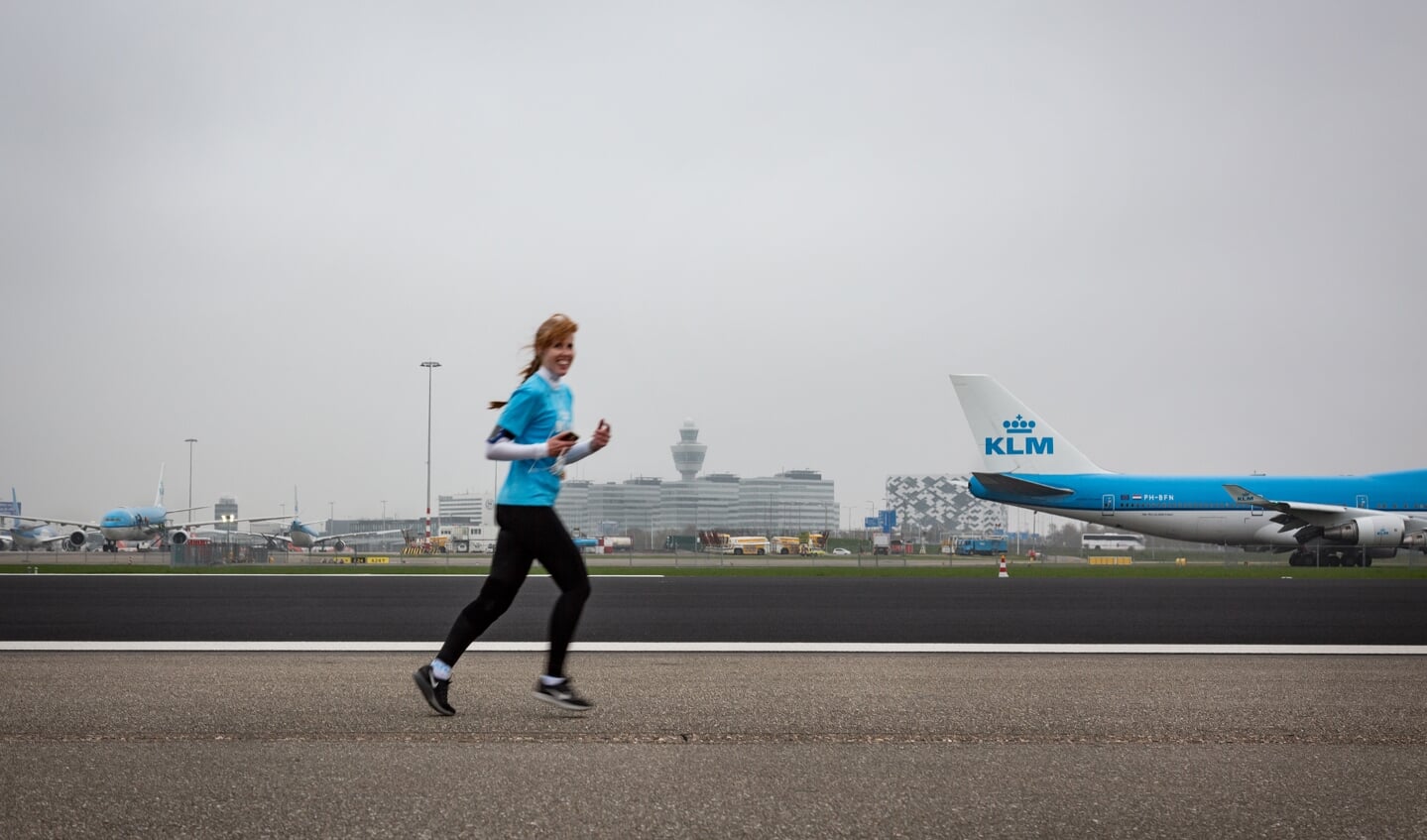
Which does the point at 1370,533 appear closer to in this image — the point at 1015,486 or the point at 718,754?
the point at 1015,486

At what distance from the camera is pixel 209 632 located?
774cm

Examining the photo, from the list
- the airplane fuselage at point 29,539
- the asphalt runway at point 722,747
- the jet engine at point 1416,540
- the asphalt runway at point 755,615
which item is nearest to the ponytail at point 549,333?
the asphalt runway at point 722,747

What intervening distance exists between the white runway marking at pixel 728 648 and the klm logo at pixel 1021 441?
98.2 ft

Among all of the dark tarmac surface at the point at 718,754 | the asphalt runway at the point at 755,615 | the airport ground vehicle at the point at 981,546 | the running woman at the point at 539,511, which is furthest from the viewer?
the airport ground vehicle at the point at 981,546

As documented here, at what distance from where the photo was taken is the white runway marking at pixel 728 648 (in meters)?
6.47

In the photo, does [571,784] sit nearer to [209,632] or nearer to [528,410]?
[528,410]

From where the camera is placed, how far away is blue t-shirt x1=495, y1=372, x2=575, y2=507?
4297mm

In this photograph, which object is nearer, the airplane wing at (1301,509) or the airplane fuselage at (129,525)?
the airplane wing at (1301,509)

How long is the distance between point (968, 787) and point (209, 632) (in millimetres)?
6250

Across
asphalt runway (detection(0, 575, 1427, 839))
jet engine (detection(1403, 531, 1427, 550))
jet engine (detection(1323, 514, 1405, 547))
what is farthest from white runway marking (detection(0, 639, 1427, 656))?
jet engine (detection(1403, 531, 1427, 550))

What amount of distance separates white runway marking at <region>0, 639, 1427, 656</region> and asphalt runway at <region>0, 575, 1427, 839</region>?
25cm

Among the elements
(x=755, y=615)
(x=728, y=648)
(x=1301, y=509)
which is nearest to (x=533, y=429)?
(x=728, y=648)

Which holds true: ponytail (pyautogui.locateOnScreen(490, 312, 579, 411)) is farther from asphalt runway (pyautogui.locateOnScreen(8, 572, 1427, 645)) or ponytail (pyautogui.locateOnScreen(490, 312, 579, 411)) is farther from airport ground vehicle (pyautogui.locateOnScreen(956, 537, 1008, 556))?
airport ground vehicle (pyautogui.locateOnScreen(956, 537, 1008, 556))

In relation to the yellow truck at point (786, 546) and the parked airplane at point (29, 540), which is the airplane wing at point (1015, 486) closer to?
the yellow truck at point (786, 546)
